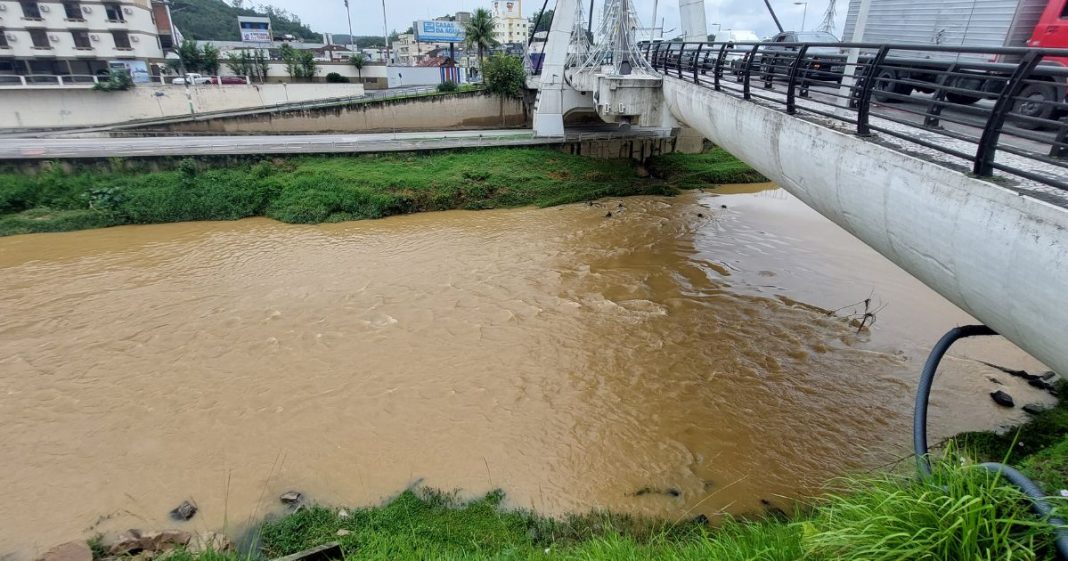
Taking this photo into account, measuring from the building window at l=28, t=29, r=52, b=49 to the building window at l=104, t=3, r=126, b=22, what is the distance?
3.59 metres

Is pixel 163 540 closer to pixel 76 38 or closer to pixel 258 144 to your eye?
pixel 258 144

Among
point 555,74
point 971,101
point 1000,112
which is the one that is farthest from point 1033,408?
point 555,74

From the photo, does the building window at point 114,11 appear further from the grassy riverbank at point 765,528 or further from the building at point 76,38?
the grassy riverbank at point 765,528

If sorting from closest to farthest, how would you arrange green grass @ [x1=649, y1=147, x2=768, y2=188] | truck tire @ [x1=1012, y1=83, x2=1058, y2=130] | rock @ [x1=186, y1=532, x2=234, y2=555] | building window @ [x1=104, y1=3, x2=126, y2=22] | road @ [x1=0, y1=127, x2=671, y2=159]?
rock @ [x1=186, y1=532, x2=234, y2=555] → truck tire @ [x1=1012, y1=83, x2=1058, y2=130] → road @ [x1=0, y1=127, x2=671, y2=159] → green grass @ [x1=649, y1=147, x2=768, y2=188] → building window @ [x1=104, y1=3, x2=126, y2=22]

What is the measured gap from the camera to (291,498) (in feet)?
22.8

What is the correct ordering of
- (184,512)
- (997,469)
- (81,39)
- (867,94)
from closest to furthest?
(997,469) → (867,94) → (184,512) → (81,39)

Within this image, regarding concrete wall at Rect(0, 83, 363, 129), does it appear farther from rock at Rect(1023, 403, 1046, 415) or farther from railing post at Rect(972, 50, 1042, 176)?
rock at Rect(1023, 403, 1046, 415)

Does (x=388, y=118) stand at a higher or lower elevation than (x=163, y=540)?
higher

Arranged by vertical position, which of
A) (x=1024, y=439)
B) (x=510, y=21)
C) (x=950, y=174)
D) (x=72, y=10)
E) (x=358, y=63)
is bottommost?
Answer: (x=1024, y=439)

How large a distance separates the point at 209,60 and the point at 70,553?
42815 millimetres

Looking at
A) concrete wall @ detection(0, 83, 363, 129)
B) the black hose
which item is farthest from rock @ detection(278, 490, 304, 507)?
concrete wall @ detection(0, 83, 363, 129)

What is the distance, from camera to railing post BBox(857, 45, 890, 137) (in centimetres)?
537

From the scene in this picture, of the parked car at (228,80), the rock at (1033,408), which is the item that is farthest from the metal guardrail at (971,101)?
the parked car at (228,80)

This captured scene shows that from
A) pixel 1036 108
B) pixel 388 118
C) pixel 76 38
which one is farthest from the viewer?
pixel 76 38
